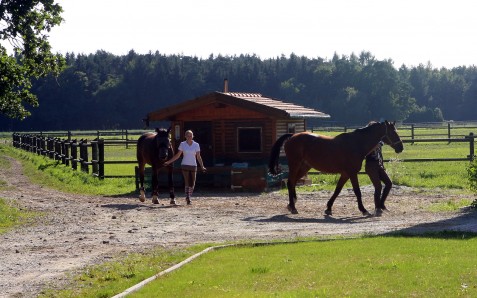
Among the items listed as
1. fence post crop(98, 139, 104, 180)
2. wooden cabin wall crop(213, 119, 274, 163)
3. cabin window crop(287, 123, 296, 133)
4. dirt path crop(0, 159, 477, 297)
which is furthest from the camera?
fence post crop(98, 139, 104, 180)

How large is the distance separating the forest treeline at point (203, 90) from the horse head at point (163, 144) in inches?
3391

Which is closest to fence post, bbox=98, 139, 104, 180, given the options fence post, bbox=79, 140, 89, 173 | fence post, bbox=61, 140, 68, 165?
fence post, bbox=79, 140, 89, 173

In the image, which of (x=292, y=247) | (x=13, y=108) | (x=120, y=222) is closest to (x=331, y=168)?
(x=120, y=222)

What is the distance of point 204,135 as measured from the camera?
1021 inches

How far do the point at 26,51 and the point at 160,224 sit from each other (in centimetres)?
1615

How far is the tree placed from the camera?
28.0 meters

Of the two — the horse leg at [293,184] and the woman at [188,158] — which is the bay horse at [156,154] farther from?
the horse leg at [293,184]

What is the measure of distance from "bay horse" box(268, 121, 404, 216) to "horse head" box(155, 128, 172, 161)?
9.27 ft

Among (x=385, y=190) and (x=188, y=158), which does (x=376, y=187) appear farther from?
(x=188, y=158)

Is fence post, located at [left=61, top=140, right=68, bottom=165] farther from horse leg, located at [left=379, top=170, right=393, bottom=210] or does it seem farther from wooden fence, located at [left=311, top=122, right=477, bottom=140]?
horse leg, located at [left=379, top=170, right=393, bottom=210]

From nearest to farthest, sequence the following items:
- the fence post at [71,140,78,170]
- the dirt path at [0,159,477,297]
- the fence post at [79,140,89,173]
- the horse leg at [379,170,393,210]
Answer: the dirt path at [0,159,477,297]
the horse leg at [379,170,393,210]
the fence post at [79,140,89,173]
the fence post at [71,140,78,170]

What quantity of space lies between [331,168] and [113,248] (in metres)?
6.88

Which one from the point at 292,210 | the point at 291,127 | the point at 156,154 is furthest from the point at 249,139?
the point at 292,210

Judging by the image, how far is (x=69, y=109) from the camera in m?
119
